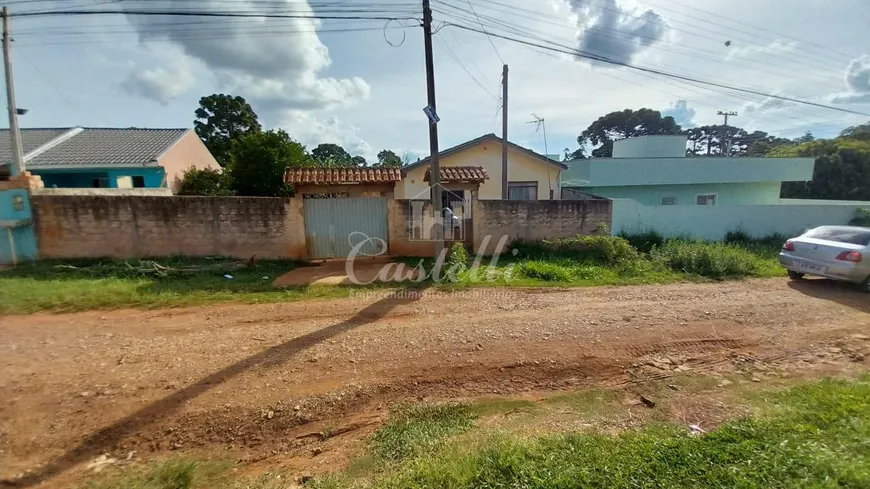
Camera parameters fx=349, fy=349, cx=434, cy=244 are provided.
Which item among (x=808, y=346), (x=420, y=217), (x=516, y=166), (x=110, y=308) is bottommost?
(x=808, y=346)

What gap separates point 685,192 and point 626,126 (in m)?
Result: 32.1

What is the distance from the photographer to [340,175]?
990cm

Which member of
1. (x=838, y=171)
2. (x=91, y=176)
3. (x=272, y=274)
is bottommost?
(x=272, y=274)

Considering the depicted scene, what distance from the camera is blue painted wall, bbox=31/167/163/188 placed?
15273 millimetres

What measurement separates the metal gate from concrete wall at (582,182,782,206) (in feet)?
41.8

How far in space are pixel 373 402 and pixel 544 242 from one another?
7662 mm

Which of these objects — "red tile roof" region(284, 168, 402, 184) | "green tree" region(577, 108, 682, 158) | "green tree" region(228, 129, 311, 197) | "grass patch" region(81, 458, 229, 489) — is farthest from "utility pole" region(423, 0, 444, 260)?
"green tree" region(577, 108, 682, 158)

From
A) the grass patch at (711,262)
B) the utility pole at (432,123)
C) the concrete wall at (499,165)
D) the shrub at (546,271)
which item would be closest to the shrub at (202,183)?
the concrete wall at (499,165)

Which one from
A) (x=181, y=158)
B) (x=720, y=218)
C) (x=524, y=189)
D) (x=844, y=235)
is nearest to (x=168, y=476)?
(x=844, y=235)

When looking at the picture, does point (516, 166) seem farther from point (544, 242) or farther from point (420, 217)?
point (420, 217)

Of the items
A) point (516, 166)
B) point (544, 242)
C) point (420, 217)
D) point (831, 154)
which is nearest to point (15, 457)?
point (420, 217)

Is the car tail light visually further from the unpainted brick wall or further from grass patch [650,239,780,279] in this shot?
the unpainted brick wall

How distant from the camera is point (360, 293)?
252 inches

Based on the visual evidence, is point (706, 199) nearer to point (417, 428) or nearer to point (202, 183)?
point (417, 428)
